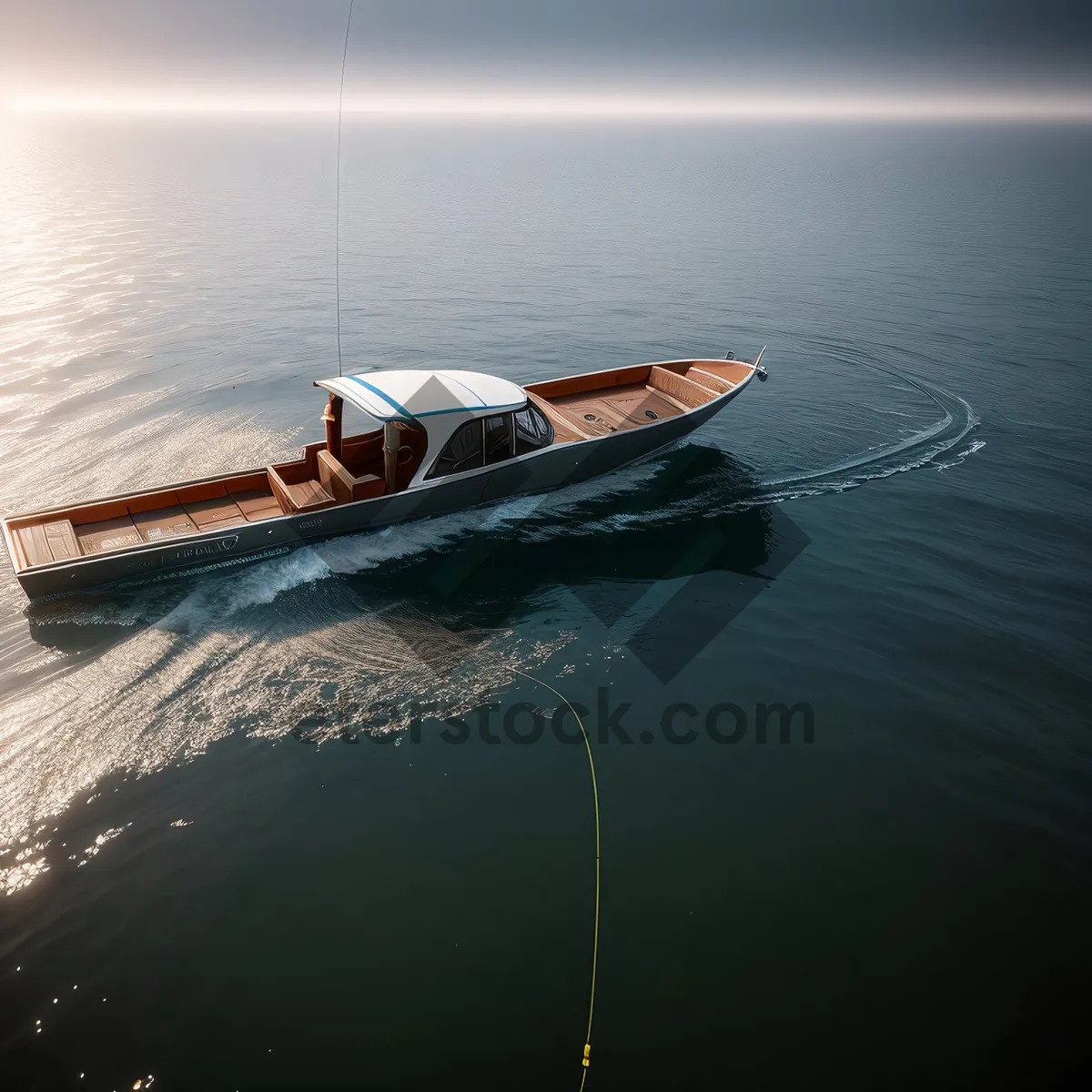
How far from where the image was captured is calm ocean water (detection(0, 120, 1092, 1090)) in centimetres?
709

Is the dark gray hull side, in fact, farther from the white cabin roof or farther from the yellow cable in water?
the yellow cable in water

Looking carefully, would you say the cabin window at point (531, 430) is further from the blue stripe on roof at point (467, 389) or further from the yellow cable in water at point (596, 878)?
the yellow cable in water at point (596, 878)

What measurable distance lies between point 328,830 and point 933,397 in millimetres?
19716

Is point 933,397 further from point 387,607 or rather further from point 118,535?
point 118,535

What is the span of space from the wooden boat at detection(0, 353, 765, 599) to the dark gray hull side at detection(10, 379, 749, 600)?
Answer: 23 mm

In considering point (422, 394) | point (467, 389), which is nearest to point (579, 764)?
point (422, 394)

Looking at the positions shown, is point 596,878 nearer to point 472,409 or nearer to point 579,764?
point 579,764

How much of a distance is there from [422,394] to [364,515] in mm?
2482

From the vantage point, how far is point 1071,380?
22.2 meters

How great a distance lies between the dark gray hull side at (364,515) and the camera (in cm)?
1202

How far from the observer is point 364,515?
1391 centimetres

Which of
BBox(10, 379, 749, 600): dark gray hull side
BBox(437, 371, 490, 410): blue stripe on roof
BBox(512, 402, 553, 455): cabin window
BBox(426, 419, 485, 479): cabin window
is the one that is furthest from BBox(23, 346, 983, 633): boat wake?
BBox(437, 371, 490, 410): blue stripe on roof

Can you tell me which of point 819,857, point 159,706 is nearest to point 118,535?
point 159,706

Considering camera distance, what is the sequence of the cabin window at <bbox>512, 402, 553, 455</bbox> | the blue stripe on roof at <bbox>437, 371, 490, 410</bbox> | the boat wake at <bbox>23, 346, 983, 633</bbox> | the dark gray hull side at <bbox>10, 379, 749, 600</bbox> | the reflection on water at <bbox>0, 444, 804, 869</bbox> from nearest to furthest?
the reflection on water at <bbox>0, 444, 804, 869</bbox> → the dark gray hull side at <bbox>10, 379, 749, 600</bbox> → the boat wake at <bbox>23, 346, 983, 633</bbox> → the blue stripe on roof at <bbox>437, 371, 490, 410</bbox> → the cabin window at <bbox>512, 402, 553, 455</bbox>
